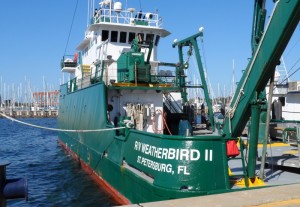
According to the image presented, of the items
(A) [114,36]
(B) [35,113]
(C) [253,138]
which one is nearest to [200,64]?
(A) [114,36]

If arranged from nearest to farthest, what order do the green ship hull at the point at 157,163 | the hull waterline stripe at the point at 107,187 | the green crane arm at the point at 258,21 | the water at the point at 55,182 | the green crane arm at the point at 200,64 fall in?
the green ship hull at the point at 157,163 → the green crane arm at the point at 258,21 → the hull waterline stripe at the point at 107,187 → the water at the point at 55,182 → the green crane arm at the point at 200,64

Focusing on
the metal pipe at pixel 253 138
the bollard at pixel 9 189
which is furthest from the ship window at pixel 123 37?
the bollard at pixel 9 189

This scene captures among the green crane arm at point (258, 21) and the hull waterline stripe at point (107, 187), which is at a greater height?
the green crane arm at point (258, 21)

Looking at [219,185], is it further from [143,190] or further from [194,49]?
[194,49]

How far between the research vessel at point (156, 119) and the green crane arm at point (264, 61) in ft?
0.06

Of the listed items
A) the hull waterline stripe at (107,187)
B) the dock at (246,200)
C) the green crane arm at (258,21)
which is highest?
the green crane arm at (258,21)

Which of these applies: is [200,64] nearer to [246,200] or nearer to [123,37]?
[123,37]

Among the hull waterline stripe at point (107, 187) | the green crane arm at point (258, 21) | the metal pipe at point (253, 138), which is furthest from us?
the hull waterline stripe at point (107, 187)

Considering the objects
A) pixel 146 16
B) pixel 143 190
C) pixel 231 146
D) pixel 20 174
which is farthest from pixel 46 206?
pixel 146 16

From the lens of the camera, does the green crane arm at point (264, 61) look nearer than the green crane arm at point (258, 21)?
Yes

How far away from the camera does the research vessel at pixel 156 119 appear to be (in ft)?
21.6

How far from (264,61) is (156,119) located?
7009 millimetres

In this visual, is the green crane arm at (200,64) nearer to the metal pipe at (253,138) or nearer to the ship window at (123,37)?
the ship window at (123,37)

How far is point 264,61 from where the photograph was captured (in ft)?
21.3
